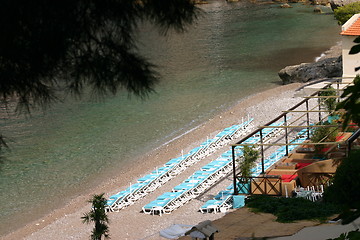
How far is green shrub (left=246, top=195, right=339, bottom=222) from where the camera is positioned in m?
11.3

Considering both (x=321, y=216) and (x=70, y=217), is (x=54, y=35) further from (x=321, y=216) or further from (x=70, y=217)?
(x=70, y=217)

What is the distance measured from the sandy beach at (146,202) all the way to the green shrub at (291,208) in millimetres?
2375

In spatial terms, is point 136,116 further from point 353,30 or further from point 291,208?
point 291,208

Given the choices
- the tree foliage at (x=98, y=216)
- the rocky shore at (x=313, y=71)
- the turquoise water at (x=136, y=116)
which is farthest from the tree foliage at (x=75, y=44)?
the rocky shore at (x=313, y=71)

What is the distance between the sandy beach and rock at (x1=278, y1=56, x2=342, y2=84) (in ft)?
13.1

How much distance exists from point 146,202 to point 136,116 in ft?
37.2

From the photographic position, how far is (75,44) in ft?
17.0

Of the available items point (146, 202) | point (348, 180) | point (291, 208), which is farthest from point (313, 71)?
point (348, 180)

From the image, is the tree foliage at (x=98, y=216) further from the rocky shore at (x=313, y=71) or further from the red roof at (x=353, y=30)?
the rocky shore at (x=313, y=71)

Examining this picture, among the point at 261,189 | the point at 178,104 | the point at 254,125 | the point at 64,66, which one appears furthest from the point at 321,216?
the point at 178,104

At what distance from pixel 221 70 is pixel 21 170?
54.4 feet

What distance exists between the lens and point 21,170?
21688mm

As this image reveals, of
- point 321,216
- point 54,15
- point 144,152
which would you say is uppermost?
point 54,15

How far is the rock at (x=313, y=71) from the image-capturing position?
2989 centimetres
